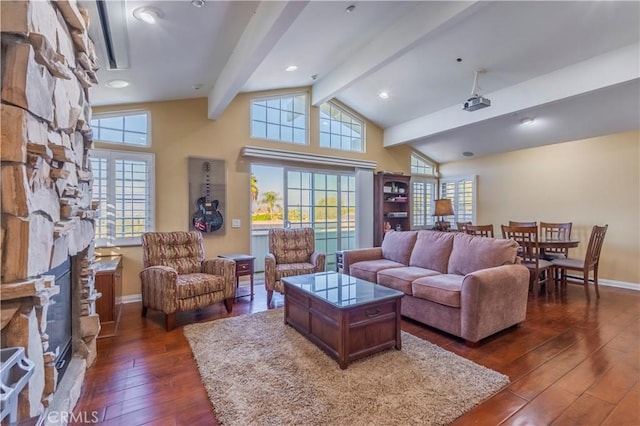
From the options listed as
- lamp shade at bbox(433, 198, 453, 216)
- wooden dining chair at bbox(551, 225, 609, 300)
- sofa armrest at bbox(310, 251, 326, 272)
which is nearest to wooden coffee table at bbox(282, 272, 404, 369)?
sofa armrest at bbox(310, 251, 326, 272)

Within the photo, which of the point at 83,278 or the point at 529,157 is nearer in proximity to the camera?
the point at 83,278

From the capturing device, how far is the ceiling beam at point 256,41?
94.2 inches

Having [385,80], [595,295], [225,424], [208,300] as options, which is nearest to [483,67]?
[385,80]

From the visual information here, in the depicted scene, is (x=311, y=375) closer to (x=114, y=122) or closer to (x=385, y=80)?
(x=114, y=122)

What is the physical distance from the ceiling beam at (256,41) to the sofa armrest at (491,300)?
8.59 feet

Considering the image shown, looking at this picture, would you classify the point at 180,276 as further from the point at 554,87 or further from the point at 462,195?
the point at 462,195

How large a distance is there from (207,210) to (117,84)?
6.26 feet

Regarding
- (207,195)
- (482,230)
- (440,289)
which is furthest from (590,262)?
(207,195)

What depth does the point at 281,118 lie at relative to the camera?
213 inches

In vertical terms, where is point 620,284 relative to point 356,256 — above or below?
below

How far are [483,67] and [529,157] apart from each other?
8.80 feet

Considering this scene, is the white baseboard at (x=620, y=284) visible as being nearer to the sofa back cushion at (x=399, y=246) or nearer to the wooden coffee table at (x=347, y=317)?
the sofa back cushion at (x=399, y=246)

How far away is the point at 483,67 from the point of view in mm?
4105

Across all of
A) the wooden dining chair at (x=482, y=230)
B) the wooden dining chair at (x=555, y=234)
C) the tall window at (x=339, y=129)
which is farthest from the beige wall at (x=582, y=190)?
the tall window at (x=339, y=129)
